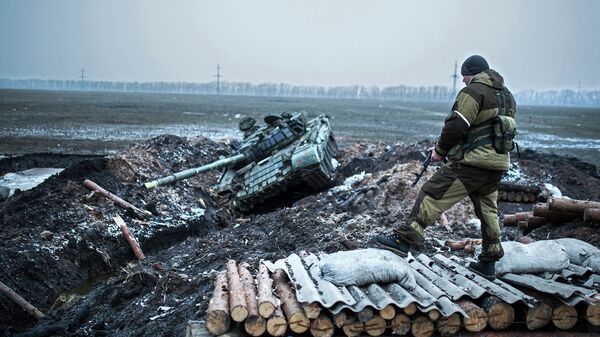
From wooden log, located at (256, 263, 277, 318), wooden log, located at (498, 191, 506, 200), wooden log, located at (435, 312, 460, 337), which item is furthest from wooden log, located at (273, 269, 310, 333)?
wooden log, located at (498, 191, 506, 200)

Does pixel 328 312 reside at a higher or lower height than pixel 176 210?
higher

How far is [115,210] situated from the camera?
Answer: 13.6 metres

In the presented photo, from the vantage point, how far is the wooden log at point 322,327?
5531 mm

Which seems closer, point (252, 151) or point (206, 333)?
point (206, 333)

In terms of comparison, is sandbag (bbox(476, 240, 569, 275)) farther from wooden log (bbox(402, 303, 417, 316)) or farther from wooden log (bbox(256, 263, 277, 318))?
wooden log (bbox(256, 263, 277, 318))

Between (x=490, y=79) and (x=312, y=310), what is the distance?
319 centimetres

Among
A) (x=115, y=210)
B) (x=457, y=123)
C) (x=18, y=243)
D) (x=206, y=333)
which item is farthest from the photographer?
(x=115, y=210)

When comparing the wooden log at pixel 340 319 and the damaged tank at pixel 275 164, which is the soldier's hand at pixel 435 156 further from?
the damaged tank at pixel 275 164

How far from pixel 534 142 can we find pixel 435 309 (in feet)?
121

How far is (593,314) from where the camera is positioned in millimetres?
5746

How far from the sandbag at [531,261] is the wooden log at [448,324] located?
46.4 inches

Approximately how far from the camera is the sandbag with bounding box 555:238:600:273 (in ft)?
22.8

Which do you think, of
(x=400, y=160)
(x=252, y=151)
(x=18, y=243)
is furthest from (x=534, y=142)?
(x=18, y=243)

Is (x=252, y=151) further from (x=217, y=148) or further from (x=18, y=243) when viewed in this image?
(x=18, y=243)
